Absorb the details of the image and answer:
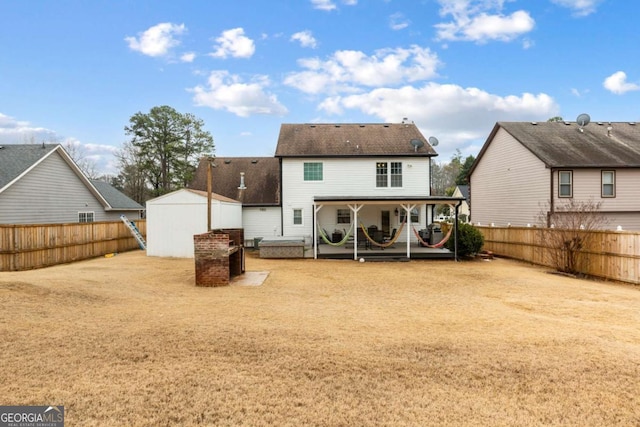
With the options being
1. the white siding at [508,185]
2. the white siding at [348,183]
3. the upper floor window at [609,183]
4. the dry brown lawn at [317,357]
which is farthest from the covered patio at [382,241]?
the upper floor window at [609,183]

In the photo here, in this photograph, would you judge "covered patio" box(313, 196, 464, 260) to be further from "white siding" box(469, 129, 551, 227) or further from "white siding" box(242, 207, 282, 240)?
"white siding" box(469, 129, 551, 227)

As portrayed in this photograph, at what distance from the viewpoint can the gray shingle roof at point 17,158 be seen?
15375 mm

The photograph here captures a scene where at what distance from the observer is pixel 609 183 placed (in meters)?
19.3

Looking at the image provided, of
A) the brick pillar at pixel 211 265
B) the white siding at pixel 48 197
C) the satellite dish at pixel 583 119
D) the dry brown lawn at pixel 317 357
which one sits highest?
the satellite dish at pixel 583 119

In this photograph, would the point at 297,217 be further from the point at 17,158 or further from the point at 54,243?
the point at 17,158

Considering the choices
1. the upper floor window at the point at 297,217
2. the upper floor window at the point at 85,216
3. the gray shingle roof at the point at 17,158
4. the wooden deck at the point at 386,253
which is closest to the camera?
the gray shingle roof at the point at 17,158

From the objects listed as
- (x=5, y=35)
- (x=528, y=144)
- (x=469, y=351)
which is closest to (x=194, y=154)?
(x=5, y=35)

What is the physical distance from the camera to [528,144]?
67.3 feet

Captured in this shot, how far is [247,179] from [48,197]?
32.7ft

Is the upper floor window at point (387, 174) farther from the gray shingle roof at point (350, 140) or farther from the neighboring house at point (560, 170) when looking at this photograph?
the neighboring house at point (560, 170)

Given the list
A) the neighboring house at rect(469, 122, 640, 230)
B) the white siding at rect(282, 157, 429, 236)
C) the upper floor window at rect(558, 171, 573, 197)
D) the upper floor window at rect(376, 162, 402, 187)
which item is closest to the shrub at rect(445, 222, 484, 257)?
the white siding at rect(282, 157, 429, 236)

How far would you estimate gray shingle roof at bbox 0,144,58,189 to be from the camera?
1538 cm

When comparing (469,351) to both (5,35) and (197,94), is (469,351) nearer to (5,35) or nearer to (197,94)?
(5,35)

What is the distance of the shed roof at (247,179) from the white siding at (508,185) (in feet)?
46.0
